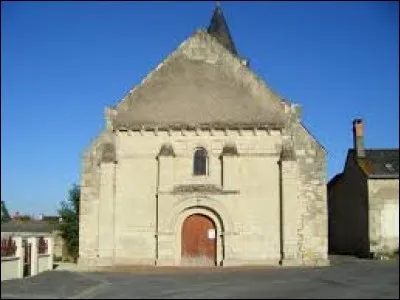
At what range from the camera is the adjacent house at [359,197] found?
29.4 meters

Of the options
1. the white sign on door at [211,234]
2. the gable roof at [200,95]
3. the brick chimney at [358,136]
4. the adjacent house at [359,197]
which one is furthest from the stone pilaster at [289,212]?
the brick chimney at [358,136]

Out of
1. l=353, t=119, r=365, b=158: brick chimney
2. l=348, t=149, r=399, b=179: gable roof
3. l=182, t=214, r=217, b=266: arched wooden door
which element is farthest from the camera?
l=353, t=119, r=365, b=158: brick chimney

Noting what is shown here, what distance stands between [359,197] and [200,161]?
1056 centimetres

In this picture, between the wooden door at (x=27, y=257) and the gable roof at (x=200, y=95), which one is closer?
the wooden door at (x=27, y=257)

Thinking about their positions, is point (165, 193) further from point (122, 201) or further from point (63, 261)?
point (63, 261)

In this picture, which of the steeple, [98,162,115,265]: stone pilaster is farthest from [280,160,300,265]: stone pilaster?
the steeple

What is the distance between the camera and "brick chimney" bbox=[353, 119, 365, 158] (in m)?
36.5

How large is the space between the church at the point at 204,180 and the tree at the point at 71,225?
442 cm

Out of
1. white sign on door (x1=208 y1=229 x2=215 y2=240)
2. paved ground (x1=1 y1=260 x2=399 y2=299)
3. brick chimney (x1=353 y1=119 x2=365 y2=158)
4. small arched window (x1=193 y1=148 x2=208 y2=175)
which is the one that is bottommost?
paved ground (x1=1 y1=260 x2=399 y2=299)

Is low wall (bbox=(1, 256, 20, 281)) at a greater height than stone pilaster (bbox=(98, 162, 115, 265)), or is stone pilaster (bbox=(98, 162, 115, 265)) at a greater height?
stone pilaster (bbox=(98, 162, 115, 265))

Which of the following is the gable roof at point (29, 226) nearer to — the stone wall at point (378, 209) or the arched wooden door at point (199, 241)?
the arched wooden door at point (199, 241)

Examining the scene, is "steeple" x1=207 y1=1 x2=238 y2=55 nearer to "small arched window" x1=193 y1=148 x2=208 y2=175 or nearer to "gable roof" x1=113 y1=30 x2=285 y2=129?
"gable roof" x1=113 y1=30 x2=285 y2=129

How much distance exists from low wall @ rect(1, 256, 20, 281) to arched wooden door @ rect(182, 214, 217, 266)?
338 inches

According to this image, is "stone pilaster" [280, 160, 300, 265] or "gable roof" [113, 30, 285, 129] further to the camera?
"gable roof" [113, 30, 285, 129]
